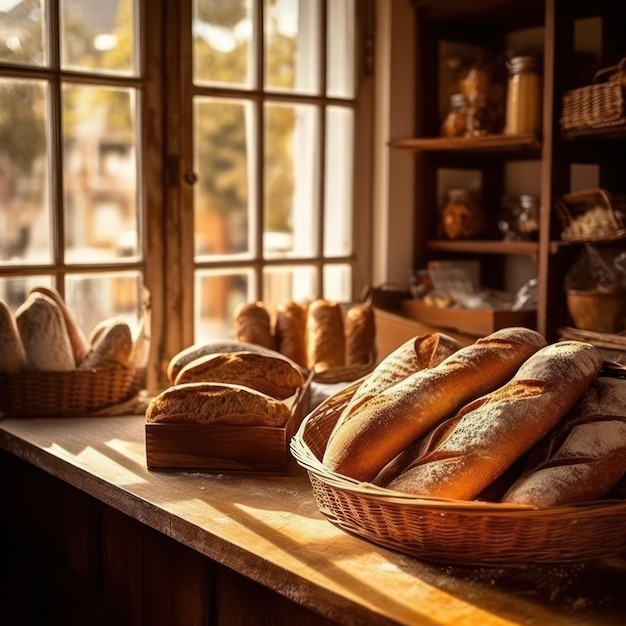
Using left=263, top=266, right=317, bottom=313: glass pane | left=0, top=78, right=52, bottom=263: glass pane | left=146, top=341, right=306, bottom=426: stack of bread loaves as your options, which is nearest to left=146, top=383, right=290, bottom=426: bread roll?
left=146, top=341, right=306, bottom=426: stack of bread loaves

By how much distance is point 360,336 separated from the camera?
254 cm

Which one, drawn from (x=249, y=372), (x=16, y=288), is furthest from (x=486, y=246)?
(x=16, y=288)

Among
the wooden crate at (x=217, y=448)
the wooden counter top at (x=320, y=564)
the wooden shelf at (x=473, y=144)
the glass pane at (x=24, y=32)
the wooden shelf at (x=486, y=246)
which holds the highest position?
the glass pane at (x=24, y=32)

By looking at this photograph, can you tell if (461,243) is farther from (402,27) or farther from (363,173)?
(402,27)

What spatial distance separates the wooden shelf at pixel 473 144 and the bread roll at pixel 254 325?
0.79m

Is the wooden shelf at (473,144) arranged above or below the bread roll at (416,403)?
above

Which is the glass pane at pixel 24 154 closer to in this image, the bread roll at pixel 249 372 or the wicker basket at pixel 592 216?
the bread roll at pixel 249 372

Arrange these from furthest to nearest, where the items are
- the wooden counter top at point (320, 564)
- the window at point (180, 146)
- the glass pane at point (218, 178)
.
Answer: the glass pane at point (218, 178) → the window at point (180, 146) → the wooden counter top at point (320, 564)

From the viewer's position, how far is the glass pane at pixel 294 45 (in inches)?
113

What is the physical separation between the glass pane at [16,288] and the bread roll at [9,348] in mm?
342

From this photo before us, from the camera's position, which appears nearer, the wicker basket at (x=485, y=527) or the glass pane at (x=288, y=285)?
the wicker basket at (x=485, y=527)

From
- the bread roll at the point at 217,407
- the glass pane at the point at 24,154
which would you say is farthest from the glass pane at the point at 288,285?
the bread roll at the point at 217,407

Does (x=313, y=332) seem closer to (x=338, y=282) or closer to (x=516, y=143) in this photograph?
(x=338, y=282)

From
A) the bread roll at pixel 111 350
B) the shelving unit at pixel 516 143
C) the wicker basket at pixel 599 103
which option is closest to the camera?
the bread roll at pixel 111 350
